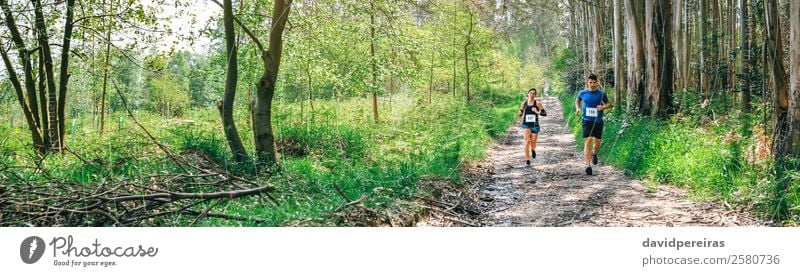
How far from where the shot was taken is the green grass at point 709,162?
343 centimetres

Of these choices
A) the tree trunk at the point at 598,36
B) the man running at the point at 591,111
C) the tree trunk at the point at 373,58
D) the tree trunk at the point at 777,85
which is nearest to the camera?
the tree trunk at the point at 777,85

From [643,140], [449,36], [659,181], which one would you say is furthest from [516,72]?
[659,181]

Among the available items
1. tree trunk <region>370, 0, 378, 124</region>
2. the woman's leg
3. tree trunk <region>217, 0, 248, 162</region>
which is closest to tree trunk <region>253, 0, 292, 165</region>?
tree trunk <region>217, 0, 248, 162</region>

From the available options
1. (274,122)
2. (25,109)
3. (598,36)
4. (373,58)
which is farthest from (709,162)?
(598,36)

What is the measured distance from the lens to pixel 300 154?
6484mm

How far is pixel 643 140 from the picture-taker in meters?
6.02

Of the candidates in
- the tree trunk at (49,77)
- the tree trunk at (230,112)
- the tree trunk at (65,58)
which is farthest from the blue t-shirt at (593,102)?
the tree trunk at (49,77)

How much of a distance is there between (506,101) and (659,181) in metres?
9.18

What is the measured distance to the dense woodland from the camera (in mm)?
3398

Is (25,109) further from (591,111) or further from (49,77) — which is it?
(591,111)

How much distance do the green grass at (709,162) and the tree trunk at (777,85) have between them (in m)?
0.15

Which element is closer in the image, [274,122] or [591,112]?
[591,112]

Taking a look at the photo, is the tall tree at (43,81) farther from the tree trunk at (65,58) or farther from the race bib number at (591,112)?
the race bib number at (591,112)

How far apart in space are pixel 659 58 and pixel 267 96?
486cm
